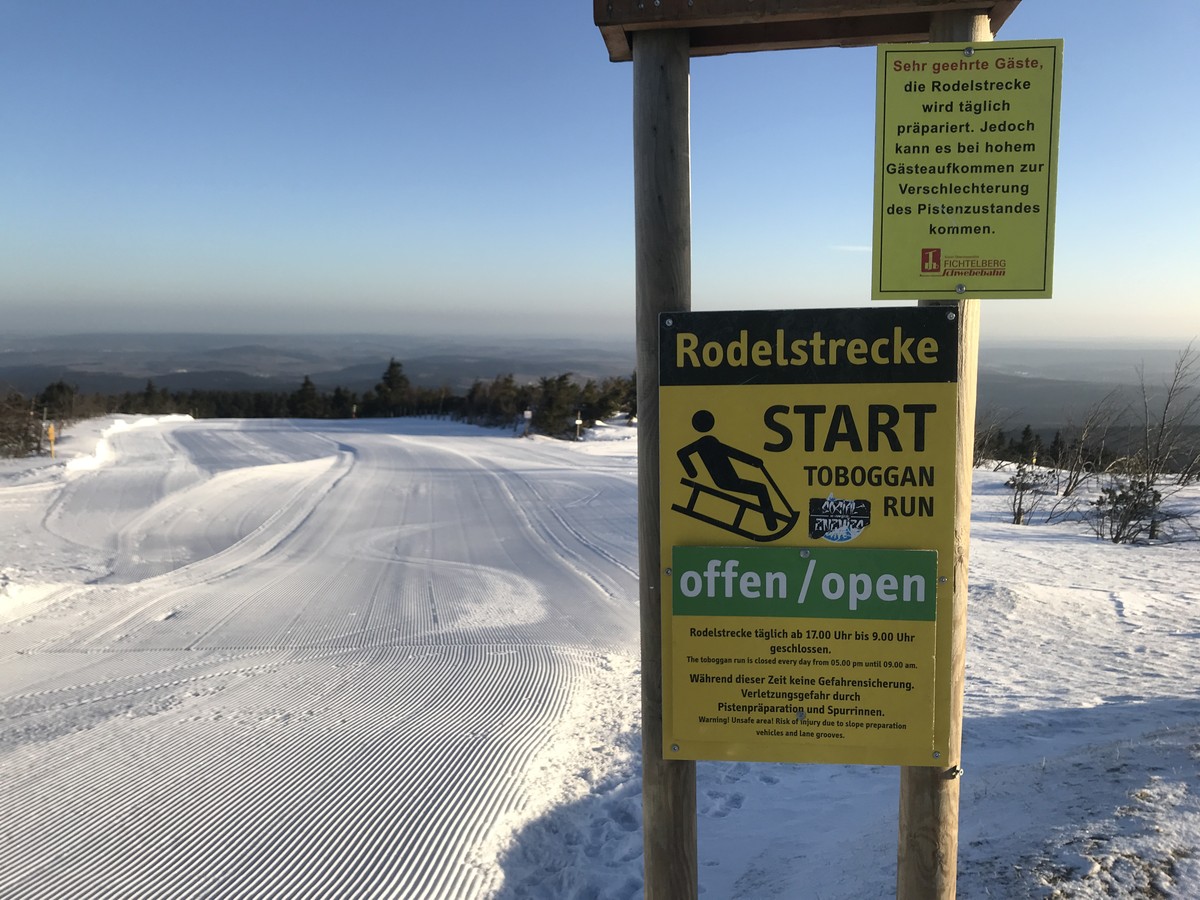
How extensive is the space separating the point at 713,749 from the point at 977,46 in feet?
7.01

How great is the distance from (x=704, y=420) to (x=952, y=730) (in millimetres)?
1175

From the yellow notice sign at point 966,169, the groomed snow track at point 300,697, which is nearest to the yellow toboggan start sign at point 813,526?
the yellow notice sign at point 966,169

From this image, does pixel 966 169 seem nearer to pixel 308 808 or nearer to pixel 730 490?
pixel 730 490

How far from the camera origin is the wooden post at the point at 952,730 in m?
2.26

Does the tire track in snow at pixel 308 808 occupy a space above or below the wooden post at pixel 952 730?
below

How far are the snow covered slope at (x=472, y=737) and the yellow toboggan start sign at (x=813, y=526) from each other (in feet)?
4.28

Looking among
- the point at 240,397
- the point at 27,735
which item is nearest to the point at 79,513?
the point at 27,735

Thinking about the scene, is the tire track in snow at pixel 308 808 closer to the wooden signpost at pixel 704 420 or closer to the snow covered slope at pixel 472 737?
the snow covered slope at pixel 472 737

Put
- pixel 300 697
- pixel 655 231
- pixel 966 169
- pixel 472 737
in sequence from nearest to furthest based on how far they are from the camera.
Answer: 1. pixel 966 169
2. pixel 655 231
3. pixel 472 737
4. pixel 300 697

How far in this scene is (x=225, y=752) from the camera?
4.83 meters

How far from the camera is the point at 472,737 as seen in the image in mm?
5215

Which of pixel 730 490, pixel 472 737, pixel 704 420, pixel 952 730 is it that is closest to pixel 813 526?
pixel 730 490

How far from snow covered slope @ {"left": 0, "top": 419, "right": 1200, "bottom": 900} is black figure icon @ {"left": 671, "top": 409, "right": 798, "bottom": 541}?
1.82 metres

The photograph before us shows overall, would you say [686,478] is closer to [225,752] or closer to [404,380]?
[225,752]
